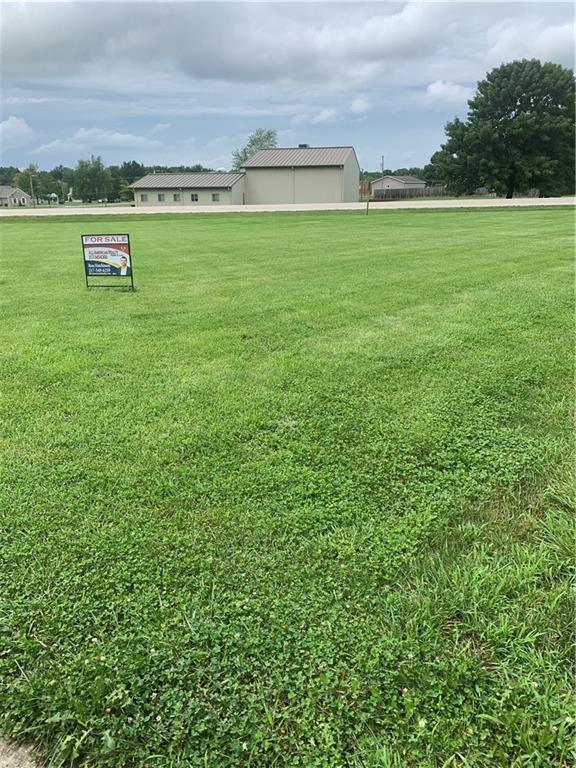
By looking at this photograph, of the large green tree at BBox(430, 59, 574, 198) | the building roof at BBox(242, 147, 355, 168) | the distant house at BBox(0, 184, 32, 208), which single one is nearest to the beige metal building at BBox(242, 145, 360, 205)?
the building roof at BBox(242, 147, 355, 168)

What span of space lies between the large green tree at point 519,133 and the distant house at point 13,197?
7153cm

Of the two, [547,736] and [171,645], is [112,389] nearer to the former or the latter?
[171,645]

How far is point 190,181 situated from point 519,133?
31196 mm

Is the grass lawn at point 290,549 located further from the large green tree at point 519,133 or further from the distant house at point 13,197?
the distant house at point 13,197

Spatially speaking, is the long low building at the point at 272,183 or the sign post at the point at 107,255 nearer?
the sign post at the point at 107,255

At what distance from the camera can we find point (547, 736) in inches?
59.5

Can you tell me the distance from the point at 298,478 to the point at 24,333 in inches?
153

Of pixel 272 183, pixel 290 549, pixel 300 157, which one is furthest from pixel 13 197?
pixel 290 549

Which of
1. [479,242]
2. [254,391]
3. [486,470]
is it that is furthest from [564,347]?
[479,242]

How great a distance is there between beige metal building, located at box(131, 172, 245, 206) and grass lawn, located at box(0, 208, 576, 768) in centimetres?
4941

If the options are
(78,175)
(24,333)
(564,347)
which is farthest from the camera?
(78,175)

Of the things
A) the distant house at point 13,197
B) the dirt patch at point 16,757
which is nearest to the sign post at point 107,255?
the dirt patch at point 16,757

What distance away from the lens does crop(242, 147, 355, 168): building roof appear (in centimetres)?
4931

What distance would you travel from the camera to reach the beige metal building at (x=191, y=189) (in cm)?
5075
